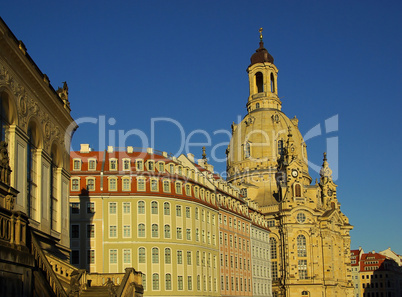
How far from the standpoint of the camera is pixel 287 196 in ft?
465

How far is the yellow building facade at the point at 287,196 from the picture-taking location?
13600 cm

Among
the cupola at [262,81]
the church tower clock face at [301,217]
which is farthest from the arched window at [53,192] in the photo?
the cupola at [262,81]

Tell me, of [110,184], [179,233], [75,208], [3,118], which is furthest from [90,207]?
[3,118]

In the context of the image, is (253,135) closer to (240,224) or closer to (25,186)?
(240,224)

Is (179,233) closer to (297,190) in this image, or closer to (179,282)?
(179,282)

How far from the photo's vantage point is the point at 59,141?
149 ft

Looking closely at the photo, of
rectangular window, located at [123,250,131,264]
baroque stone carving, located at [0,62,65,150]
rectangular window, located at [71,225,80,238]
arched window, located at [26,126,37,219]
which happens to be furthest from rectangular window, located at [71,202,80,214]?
arched window, located at [26,126,37,219]

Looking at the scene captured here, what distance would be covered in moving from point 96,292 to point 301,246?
108226 mm

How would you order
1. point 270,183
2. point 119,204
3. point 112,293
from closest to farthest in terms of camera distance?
point 112,293, point 119,204, point 270,183

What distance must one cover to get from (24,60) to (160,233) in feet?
126

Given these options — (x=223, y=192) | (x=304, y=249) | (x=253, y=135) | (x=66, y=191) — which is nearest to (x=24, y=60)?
(x=66, y=191)

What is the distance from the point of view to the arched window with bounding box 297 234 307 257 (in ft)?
451

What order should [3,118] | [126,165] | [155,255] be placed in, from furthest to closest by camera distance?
[126,165] → [155,255] → [3,118]

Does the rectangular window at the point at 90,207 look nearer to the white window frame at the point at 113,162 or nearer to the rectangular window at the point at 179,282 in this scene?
the white window frame at the point at 113,162
